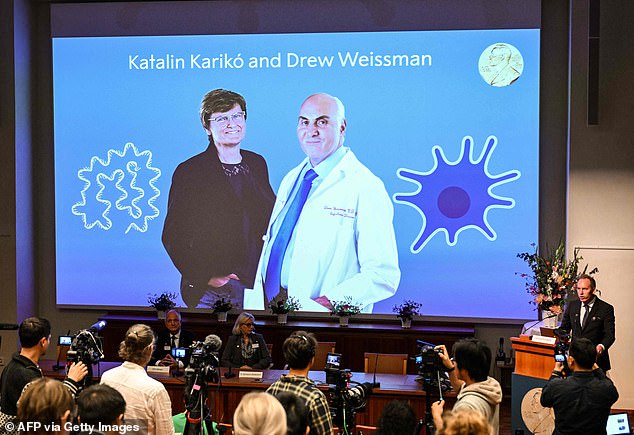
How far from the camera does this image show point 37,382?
285 centimetres

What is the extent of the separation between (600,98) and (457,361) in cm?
540

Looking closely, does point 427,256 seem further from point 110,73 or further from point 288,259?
point 110,73

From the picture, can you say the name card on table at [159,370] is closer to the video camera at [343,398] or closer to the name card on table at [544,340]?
the video camera at [343,398]

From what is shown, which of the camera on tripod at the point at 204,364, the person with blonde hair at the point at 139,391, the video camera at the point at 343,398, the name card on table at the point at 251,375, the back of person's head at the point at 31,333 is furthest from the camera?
the name card on table at the point at 251,375

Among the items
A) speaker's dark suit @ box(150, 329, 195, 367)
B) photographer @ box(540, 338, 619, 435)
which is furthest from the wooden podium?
speaker's dark suit @ box(150, 329, 195, 367)

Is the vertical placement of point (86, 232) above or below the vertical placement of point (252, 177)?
below

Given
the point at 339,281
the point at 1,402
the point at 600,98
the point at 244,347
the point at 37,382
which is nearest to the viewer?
the point at 37,382

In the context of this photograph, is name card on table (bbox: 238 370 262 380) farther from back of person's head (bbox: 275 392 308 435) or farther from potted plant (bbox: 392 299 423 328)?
back of person's head (bbox: 275 392 308 435)

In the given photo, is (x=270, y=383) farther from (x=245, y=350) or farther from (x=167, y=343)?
(x=167, y=343)

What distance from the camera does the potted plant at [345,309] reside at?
8.52 metres

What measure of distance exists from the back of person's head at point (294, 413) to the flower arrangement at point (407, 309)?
17.5 feet

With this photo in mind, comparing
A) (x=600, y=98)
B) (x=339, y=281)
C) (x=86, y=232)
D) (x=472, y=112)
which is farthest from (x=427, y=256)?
(x=86, y=232)

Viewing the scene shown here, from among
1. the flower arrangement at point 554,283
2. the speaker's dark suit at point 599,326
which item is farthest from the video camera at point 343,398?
the flower arrangement at point 554,283

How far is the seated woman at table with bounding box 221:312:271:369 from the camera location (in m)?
7.02
